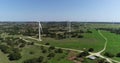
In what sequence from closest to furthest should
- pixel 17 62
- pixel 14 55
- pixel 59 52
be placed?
pixel 17 62 → pixel 14 55 → pixel 59 52

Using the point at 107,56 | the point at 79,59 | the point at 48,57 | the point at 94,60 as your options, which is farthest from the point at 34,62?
the point at 107,56

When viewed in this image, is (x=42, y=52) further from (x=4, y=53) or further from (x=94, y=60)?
(x=94, y=60)

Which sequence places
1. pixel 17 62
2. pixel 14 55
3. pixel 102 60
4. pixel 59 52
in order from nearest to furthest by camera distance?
pixel 102 60 → pixel 17 62 → pixel 14 55 → pixel 59 52

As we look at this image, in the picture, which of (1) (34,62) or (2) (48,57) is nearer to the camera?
(1) (34,62)

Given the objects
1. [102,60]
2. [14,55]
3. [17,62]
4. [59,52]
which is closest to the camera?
[102,60]

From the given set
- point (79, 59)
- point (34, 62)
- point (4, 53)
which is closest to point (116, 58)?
point (79, 59)

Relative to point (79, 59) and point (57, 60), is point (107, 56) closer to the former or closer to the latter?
point (79, 59)

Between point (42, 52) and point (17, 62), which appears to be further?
point (42, 52)
